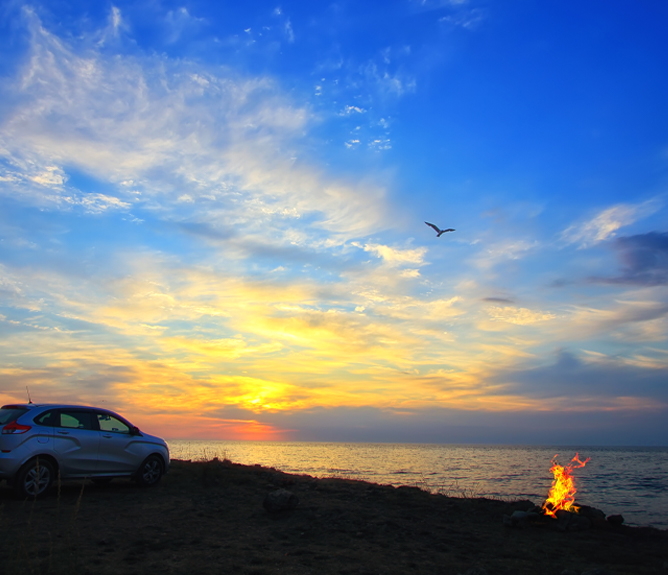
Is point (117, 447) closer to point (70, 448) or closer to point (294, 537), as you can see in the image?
point (70, 448)

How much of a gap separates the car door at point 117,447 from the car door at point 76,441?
0.56ft

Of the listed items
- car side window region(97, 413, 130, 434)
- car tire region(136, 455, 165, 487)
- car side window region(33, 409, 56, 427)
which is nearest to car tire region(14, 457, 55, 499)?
car side window region(33, 409, 56, 427)

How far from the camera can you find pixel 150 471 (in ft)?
39.2

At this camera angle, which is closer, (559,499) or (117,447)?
(559,499)

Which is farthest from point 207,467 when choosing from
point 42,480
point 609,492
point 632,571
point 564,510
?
point 609,492

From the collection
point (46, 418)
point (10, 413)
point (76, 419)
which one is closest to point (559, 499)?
point (76, 419)

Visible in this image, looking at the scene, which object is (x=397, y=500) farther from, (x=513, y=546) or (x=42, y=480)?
(x=42, y=480)

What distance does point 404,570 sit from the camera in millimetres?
6430

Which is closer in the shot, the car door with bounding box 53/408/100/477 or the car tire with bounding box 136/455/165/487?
the car door with bounding box 53/408/100/477

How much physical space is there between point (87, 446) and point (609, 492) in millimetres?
24469

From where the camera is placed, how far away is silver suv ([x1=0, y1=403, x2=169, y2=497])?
365 inches

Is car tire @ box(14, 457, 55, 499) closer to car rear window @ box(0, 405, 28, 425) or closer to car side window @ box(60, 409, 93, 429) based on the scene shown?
car side window @ box(60, 409, 93, 429)

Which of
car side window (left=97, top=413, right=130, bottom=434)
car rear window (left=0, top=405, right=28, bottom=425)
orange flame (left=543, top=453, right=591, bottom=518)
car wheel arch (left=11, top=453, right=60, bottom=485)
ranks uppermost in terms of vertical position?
car rear window (left=0, top=405, right=28, bottom=425)

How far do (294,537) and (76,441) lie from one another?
5.71 meters
